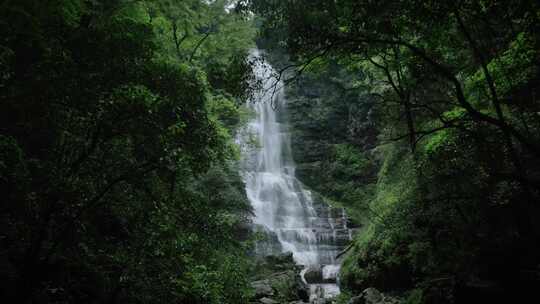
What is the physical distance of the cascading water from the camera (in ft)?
59.9

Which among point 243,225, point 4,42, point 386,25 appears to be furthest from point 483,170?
point 243,225

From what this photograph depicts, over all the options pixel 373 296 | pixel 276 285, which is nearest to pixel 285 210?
pixel 276 285

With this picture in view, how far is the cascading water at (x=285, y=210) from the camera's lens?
18.3 metres

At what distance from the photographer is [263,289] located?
12.4 m

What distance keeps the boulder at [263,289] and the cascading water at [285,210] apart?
7.41 feet

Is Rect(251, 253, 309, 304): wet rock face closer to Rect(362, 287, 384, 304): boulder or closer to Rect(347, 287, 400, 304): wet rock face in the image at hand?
Rect(347, 287, 400, 304): wet rock face

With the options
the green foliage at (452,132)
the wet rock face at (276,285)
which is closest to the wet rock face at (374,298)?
the green foliage at (452,132)

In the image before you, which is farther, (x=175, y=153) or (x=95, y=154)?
(x=95, y=154)

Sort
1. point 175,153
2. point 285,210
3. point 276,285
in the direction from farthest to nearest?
point 285,210
point 276,285
point 175,153

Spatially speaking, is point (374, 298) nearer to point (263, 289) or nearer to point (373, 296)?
point (373, 296)

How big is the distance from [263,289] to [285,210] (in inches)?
453

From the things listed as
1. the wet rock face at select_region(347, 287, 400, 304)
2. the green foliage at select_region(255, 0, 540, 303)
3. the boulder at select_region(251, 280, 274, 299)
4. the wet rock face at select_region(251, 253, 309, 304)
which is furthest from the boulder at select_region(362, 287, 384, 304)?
the boulder at select_region(251, 280, 274, 299)

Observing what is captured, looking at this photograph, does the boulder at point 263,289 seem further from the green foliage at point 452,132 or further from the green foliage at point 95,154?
the green foliage at point 95,154

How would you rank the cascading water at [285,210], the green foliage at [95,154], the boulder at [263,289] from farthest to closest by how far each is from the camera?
the cascading water at [285,210]
the boulder at [263,289]
the green foliage at [95,154]
